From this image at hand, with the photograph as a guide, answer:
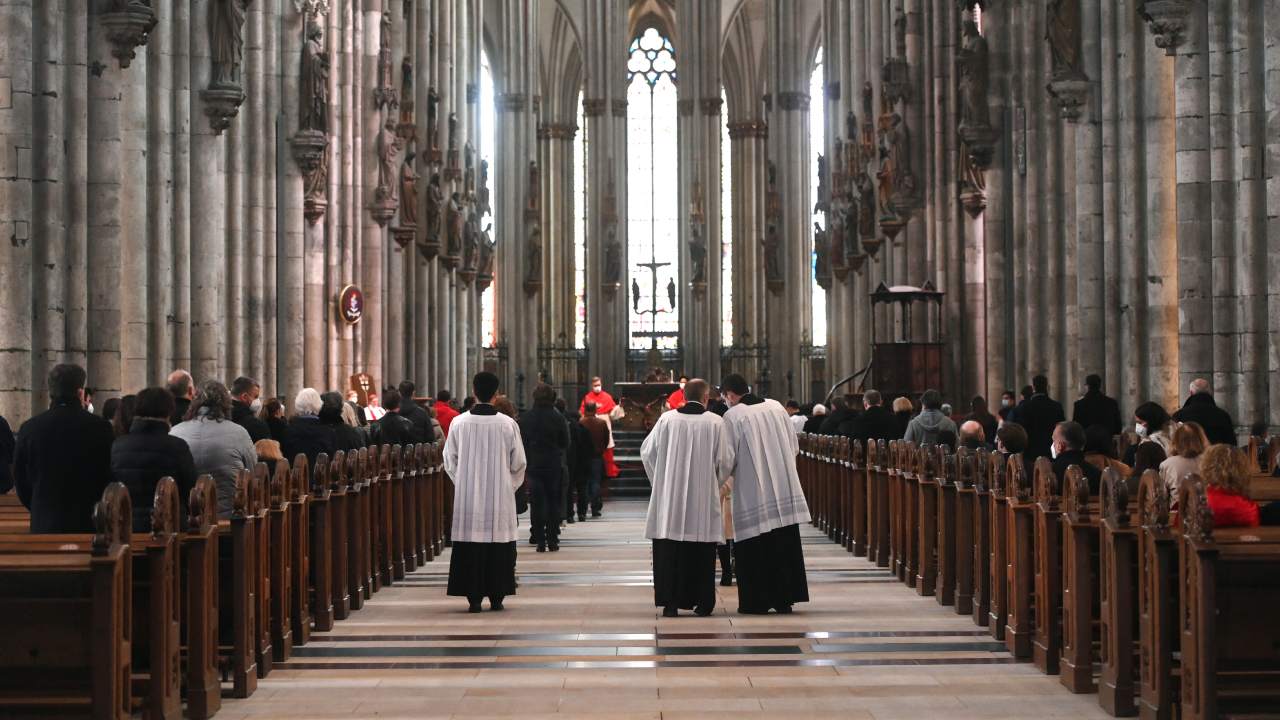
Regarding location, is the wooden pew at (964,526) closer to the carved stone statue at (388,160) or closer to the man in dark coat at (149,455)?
the man in dark coat at (149,455)

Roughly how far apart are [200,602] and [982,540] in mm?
5581

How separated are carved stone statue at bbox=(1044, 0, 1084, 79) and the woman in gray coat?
562 inches

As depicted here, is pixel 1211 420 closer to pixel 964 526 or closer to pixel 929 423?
pixel 929 423

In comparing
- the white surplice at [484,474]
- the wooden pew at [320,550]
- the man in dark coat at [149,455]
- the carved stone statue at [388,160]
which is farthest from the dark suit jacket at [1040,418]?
the carved stone statue at [388,160]

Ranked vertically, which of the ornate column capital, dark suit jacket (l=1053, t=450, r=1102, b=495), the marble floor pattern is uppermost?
the ornate column capital

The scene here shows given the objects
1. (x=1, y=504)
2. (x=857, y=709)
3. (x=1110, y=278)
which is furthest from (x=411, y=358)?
(x=857, y=709)

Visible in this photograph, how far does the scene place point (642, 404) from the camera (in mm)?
39375

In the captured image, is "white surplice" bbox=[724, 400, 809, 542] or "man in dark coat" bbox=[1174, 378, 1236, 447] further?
"man in dark coat" bbox=[1174, 378, 1236, 447]

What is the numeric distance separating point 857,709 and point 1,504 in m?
6.02

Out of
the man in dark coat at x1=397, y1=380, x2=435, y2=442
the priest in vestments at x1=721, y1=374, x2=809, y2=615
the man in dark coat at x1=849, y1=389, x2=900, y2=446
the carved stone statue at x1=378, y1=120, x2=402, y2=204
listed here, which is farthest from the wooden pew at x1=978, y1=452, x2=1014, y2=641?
the carved stone statue at x1=378, y1=120, x2=402, y2=204

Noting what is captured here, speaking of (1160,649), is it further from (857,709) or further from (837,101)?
(837,101)

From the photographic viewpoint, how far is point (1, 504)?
11.3m

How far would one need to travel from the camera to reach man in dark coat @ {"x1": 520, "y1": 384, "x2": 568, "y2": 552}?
57.9 ft

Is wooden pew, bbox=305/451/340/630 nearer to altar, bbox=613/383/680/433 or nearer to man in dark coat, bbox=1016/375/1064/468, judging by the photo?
man in dark coat, bbox=1016/375/1064/468
